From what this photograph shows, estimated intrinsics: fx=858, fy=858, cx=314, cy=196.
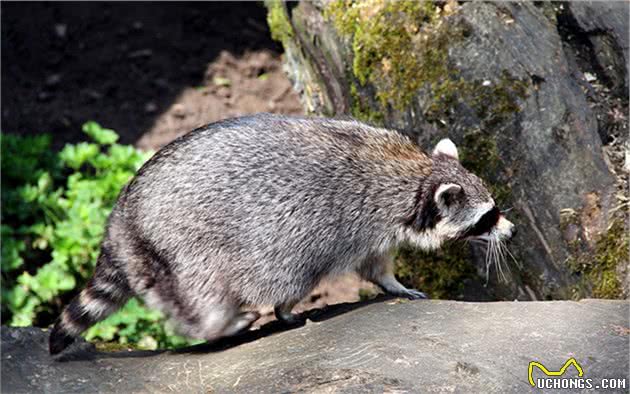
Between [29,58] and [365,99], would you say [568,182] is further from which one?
[29,58]

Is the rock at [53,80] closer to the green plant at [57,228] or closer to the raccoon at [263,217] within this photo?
the green plant at [57,228]

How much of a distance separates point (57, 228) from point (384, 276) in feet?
7.62

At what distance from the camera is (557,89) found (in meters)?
4.52

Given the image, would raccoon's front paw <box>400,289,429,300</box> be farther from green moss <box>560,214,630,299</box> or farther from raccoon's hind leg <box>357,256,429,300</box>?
green moss <box>560,214,630,299</box>

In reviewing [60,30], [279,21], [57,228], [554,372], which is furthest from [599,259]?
[60,30]

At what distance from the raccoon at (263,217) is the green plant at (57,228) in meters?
1.07

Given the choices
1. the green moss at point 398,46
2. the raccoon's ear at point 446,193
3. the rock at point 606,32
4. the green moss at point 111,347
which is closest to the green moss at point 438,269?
the raccoon's ear at point 446,193

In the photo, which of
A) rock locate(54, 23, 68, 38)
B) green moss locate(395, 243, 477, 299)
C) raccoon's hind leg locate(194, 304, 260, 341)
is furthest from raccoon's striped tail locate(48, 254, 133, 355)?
rock locate(54, 23, 68, 38)

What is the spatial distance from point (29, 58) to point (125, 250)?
13.1ft

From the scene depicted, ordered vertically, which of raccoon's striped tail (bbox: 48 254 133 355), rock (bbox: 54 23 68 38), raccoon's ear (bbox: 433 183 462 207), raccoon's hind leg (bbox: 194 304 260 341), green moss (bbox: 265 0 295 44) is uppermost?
rock (bbox: 54 23 68 38)

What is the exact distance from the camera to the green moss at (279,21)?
19.2ft

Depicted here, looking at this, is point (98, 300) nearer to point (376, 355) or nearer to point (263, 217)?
point (263, 217)

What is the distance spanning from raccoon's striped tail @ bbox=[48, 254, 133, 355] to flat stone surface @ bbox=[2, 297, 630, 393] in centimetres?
14

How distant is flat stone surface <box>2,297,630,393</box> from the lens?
333 centimetres
